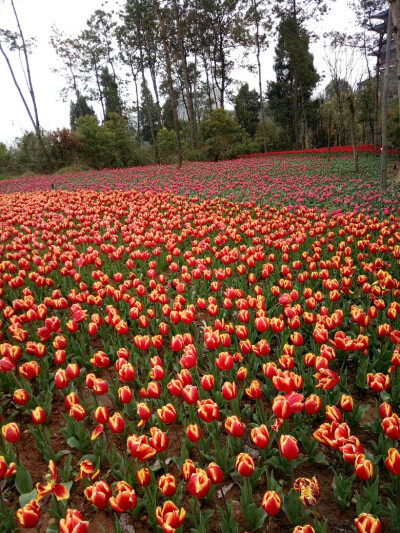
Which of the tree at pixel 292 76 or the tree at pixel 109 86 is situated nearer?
the tree at pixel 292 76

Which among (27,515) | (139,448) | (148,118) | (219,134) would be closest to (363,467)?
(139,448)

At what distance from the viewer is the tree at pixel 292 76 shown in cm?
3406

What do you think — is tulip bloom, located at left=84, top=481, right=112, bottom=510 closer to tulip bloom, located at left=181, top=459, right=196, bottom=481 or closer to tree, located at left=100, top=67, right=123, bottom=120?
tulip bloom, located at left=181, top=459, right=196, bottom=481

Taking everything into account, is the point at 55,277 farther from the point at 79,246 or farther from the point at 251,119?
the point at 251,119

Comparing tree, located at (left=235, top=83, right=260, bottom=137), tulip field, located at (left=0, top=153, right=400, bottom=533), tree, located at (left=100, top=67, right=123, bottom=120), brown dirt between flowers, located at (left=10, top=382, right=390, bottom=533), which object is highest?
tree, located at (left=100, top=67, right=123, bottom=120)

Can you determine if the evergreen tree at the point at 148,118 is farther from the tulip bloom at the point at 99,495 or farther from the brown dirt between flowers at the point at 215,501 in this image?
the tulip bloom at the point at 99,495

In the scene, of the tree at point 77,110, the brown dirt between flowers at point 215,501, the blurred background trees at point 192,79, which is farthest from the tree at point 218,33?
the brown dirt between flowers at point 215,501

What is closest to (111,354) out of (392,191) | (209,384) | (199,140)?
(209,384)

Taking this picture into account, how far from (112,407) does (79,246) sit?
14.3 feet

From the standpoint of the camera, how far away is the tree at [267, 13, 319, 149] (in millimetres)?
34062

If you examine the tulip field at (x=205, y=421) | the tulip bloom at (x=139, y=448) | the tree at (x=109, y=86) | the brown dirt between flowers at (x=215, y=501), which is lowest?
the brown dirt between flowers at (x=215, y=501)

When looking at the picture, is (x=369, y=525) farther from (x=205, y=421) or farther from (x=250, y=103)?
(x=250, y=103)

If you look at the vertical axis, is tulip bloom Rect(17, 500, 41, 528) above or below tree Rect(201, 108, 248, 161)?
below

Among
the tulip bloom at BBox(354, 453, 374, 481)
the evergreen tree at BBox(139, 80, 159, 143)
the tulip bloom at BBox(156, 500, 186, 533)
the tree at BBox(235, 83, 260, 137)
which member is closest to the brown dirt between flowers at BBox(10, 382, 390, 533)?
the tulip bloom at BBox(156, 500, 186, 533)
